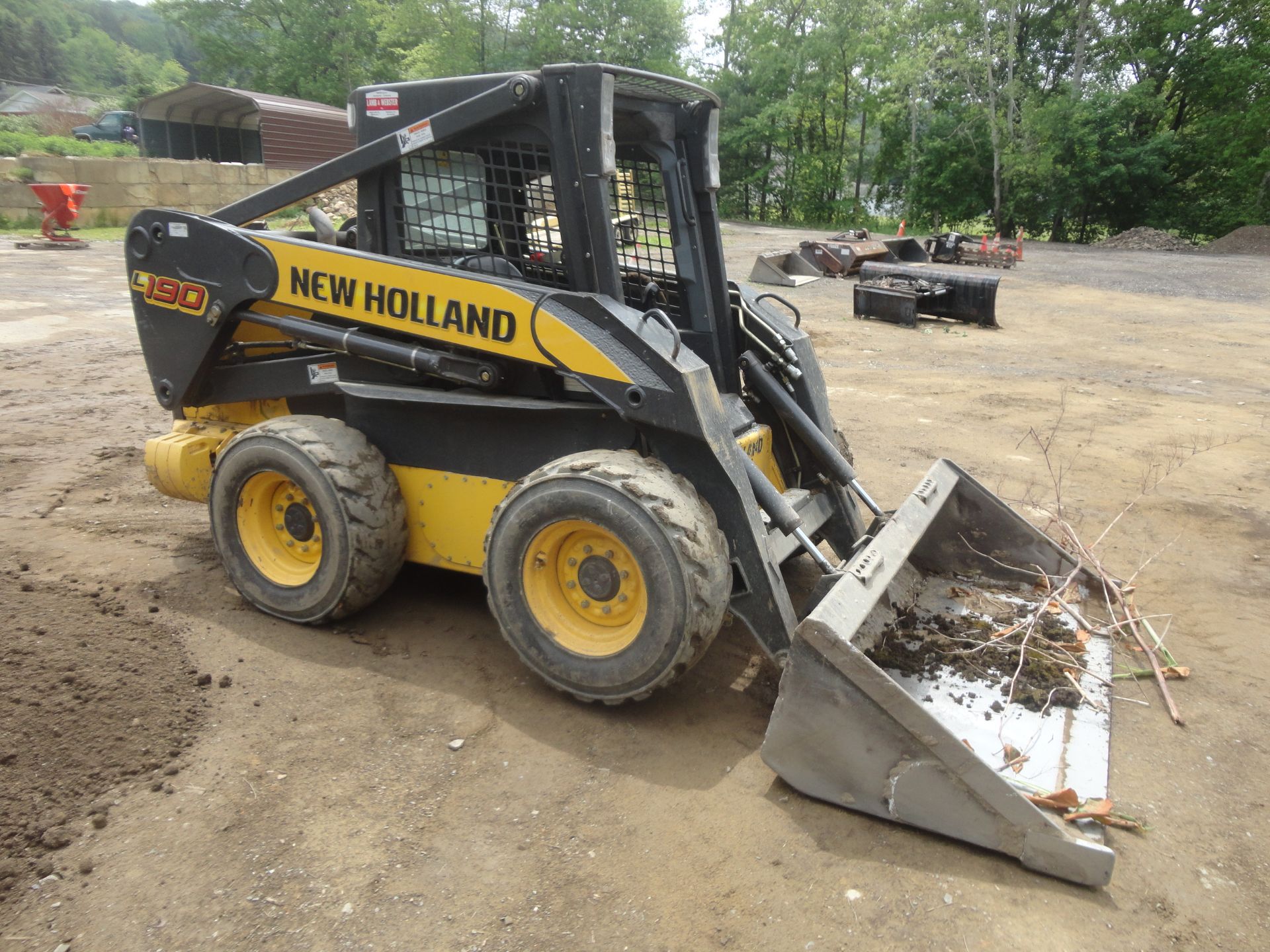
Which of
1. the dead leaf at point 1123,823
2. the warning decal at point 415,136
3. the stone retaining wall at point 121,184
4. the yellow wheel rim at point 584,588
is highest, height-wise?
the stone retaining wall at point 121,184

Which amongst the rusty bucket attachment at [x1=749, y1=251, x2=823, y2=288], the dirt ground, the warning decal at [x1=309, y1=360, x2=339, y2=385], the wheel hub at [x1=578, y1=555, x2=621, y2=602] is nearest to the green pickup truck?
the rusty bucket attachment at [x1=749, y1=251, x2=823, y2=288]

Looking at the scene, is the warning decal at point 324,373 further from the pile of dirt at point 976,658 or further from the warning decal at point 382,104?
→ the pile of dirt at point 976,658

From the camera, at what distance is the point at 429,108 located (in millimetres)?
3725

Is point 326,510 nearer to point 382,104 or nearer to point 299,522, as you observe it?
point 299,522

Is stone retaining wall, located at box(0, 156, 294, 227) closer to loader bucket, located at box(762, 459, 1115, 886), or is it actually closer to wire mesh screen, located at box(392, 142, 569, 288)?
wire mesh screen, located at box(392, 142, 569, 288)

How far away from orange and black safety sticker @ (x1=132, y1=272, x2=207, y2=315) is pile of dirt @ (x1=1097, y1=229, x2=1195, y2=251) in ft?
Result: 89.6

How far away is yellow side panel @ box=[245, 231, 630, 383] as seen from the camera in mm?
3416

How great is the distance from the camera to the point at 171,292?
430 centimetres

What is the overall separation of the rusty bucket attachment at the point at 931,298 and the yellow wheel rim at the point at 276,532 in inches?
397

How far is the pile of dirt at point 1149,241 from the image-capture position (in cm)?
2628

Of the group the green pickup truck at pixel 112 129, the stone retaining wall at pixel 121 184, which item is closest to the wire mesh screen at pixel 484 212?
the stone retaining wall at pixel 121 184

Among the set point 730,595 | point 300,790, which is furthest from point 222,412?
point 730,595

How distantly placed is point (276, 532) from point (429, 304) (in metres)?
1.27

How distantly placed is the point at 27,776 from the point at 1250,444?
25.3ft
